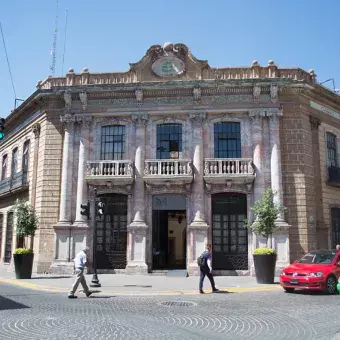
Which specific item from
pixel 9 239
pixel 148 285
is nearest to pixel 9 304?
pixel 148 285

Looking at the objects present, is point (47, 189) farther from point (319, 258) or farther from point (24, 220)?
point (319, 258)

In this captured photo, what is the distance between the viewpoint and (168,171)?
20.5 metres

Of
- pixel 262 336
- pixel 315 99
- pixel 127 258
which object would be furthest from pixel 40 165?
pixel 262 336

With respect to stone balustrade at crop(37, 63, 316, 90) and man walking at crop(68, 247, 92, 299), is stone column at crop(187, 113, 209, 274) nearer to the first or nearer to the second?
stone balustrade at crop(37, 63, 316, 90)

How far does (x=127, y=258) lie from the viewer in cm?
2036

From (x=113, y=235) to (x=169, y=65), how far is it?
975cm

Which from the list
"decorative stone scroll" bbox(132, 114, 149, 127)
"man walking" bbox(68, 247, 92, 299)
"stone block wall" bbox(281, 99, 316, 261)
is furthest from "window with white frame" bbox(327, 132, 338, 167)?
"man walking" bbox(68, 247, 92, 299)

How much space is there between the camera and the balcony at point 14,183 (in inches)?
953

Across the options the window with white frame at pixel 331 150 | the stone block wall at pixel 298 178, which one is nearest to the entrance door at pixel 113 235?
the stone block wall at pixel 298 178

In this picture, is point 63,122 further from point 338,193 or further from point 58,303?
point 338,193

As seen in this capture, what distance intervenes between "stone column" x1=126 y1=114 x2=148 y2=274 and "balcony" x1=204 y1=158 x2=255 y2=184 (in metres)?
3.45

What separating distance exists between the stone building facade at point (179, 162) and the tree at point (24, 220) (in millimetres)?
1265

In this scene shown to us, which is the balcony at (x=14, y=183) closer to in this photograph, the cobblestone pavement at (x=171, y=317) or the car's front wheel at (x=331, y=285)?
the cobblestone pavement at (x=171, y=317)

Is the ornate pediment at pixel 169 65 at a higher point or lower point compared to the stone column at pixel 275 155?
higher
